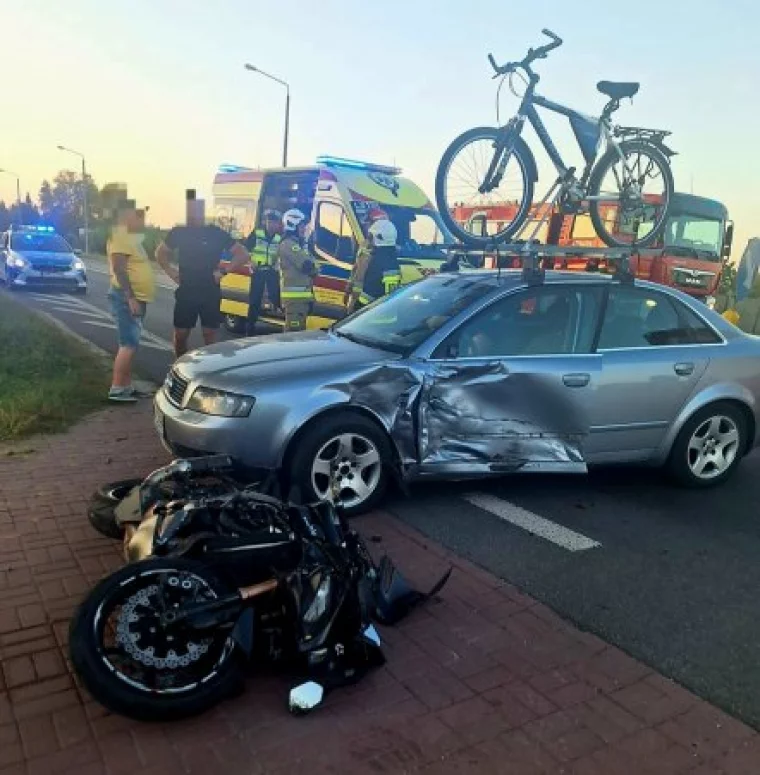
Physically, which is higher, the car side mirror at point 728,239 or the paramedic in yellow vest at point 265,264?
the car side mirror at point 728,239

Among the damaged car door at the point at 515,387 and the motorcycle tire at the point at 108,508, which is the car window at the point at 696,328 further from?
the motorcycle tire at the point at 108,508

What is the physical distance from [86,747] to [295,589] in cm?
84

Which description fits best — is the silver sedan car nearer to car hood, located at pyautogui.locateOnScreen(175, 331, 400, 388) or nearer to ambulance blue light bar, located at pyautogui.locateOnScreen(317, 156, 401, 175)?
car hood, located at pyautogui.locateOnScreen(175, 331, 400, 388)

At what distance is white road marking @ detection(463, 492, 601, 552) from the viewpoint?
14.5ft

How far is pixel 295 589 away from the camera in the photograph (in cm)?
280

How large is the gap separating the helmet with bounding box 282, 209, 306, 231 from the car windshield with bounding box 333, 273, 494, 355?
246 inches

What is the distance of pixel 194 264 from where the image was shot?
7281mm

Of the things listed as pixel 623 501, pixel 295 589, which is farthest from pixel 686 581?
pixel 295 589

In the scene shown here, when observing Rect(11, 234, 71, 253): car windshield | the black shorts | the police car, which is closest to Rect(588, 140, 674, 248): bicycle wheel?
the black shorts

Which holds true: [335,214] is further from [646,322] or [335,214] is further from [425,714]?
[425,714]

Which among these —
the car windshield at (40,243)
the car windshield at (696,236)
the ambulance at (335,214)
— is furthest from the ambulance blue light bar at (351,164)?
the car windshield at (40,243)

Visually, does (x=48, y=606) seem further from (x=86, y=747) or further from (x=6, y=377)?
(x=6, y=377)

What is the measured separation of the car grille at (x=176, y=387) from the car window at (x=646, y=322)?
109 inches

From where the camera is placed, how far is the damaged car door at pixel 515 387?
4.71 meters
